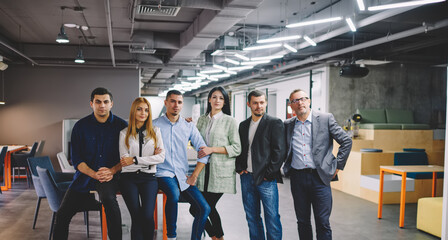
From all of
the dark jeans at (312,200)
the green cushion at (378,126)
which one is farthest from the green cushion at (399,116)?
the dark jeans at (312,200)

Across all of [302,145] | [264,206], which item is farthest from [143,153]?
[302,145]

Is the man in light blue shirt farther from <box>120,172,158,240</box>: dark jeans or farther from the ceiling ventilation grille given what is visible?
the ceiling ventilation grille

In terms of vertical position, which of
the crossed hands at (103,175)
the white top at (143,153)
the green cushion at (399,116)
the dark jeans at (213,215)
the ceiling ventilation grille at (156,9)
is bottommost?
the dark jeans at (213,215)

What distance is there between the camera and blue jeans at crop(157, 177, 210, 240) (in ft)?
11.2

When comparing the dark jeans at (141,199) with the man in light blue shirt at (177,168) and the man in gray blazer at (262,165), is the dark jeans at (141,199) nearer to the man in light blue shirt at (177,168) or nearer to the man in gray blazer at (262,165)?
the man in light blue shirt at (177,168)

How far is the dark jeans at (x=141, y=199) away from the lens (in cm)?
327

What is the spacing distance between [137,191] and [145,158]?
0.31 m

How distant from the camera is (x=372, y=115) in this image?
10.7 m

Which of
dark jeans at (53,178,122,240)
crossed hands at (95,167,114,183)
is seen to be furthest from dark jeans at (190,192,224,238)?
crossed hands at (95,167,114,183)

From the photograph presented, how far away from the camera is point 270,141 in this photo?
3.46m

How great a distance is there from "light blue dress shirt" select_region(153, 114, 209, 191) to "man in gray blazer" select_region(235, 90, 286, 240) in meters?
0.42

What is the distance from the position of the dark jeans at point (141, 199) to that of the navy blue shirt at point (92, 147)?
24 cm

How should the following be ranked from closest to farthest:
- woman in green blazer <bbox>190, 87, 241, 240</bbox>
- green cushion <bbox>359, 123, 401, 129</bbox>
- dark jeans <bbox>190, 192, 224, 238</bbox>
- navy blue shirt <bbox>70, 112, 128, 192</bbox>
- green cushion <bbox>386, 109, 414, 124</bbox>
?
navy blue shirt <bbox>70, 112, 128, 192</bbox>
woman in green blazer <bbox>190, 87, 241, 240</bbox>
dark jeans <bbox>190, 192, 224, 238</bbox>
green cushion <bbox>359, 123, 401, 129</bbox>
green cushion <bbox>386, 109, 414, 124</bbox>

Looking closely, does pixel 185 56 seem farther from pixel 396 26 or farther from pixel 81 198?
pixel 81 198
